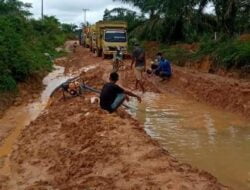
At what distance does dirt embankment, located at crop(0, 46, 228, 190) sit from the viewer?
7949 millimetres

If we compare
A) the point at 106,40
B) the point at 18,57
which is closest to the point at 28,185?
the point at 18,57

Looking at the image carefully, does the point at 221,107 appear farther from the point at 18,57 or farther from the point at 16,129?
the point at 18,57

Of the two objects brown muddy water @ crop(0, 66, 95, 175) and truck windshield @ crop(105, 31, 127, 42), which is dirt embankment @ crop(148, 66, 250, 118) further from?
truck windshield @ crop(105, 31, 127, 42)

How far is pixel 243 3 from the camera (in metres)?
28.1

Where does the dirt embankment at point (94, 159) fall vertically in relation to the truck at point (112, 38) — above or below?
below

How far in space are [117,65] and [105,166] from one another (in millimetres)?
18509

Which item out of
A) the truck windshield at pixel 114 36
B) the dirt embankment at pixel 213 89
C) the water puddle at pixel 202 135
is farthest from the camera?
the truck windshield at pixel 114 36

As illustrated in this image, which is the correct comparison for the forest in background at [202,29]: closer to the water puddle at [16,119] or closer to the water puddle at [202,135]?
the water puddle at [202,135]

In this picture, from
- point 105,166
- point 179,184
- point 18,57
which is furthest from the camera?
point 18,57

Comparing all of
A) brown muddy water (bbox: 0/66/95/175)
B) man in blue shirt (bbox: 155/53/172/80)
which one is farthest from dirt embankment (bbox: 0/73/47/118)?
man in blue shirt (bbox: 155/53/172/80)

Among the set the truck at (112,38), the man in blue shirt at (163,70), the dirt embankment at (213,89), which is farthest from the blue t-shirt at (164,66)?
the truck at (112,38)

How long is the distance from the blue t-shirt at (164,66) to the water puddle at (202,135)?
3752 mm

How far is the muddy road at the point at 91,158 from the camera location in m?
7.98

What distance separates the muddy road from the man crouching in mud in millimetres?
547
